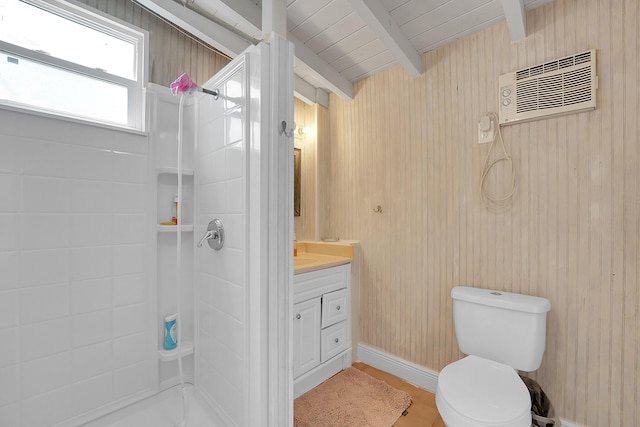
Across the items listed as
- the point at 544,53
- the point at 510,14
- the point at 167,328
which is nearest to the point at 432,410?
the point at 167,328

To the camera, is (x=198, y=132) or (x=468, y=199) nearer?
(x=198, y=132)

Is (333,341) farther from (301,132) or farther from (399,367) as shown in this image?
(301,132)

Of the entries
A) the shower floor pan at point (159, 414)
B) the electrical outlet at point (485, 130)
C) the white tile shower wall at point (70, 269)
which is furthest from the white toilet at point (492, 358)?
the white tile shower wall at point (70, 269)

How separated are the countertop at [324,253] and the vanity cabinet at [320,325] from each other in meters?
0.06

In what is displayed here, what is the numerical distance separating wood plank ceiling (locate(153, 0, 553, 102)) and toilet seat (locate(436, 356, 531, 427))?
1786mm

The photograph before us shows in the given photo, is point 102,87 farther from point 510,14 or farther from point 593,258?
point 593,258

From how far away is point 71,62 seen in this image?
1.35m

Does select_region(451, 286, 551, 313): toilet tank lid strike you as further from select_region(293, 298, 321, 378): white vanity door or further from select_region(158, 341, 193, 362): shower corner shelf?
select_region(158, 341, 193, 362): shower corner shelf

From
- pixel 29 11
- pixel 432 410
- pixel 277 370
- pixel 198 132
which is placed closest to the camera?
pixel 277 370

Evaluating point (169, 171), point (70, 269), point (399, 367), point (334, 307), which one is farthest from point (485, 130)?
point (70, 269)

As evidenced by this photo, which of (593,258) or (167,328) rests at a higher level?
(593,258)

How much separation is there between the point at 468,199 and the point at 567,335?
34.0 inches

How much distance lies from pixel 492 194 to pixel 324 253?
126cm

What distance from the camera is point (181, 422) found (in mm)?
1375
